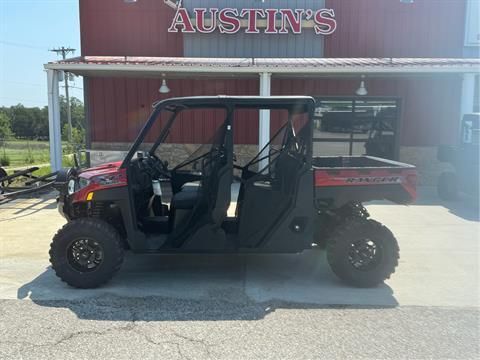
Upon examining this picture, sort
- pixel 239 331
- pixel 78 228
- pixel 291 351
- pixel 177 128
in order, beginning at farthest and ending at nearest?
pixel 177 128 < pixel 78 228 < pixel 239 331 < pixel 291 351

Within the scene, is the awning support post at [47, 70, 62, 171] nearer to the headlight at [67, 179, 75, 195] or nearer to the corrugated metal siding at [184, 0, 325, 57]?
the corrugated metal siding at [184, 0, 325, 57]

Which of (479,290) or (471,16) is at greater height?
(471,16)

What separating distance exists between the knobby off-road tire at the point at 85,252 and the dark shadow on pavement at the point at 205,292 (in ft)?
0.46

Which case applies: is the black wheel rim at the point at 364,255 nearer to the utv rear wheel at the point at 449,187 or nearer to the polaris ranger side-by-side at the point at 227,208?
the polaris ranger side-by-side at the point at 227,208

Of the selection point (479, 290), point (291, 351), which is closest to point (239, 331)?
point (291, 351)

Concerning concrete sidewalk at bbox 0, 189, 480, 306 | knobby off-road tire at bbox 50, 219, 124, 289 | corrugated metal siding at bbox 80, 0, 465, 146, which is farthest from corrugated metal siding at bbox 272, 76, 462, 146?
knobby off-road tire at bbox 50, 219, 124, 289

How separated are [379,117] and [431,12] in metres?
3.62

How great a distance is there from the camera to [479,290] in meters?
4.27

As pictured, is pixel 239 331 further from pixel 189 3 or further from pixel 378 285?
pixel 189 3

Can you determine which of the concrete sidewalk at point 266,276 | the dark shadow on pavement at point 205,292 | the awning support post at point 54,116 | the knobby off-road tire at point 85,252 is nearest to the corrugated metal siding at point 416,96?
the awning support post at point 54,116

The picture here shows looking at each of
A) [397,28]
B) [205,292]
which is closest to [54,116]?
[205,292]

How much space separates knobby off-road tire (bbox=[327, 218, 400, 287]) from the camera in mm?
4234

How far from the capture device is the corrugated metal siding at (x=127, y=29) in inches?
493

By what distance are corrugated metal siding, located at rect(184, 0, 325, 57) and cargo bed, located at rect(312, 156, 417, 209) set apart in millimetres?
9305
